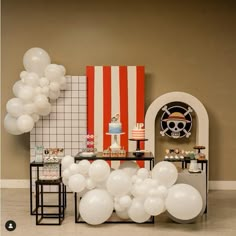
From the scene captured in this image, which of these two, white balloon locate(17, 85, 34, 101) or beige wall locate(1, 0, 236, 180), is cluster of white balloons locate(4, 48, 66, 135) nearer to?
white balloon locate(17, 85, 34, 101)

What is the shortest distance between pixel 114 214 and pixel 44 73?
2315mm

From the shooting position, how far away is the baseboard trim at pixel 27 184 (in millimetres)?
6930

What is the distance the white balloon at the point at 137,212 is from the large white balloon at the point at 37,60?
8.67 ft

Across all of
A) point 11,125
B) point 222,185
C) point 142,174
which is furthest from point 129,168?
point 222,185

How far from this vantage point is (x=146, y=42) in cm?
691

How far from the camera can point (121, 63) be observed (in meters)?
6.91

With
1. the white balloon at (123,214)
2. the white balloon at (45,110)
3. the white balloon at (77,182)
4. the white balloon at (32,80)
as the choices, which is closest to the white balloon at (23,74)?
the white balloon at (32,80)

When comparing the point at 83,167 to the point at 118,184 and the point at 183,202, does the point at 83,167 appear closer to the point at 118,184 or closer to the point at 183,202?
the point at 118,184

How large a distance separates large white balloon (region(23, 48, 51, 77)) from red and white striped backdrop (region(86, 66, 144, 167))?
625 millimetres

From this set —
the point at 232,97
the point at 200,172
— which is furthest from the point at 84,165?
the point at 232,97

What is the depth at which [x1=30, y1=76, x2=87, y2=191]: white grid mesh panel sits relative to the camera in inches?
259

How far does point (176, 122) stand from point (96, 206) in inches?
102

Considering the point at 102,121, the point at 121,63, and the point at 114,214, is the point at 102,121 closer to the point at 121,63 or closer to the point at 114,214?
the point at 121,63

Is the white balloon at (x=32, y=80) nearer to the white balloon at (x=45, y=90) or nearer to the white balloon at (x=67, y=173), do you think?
the white balloon at (x=45, y=90)
